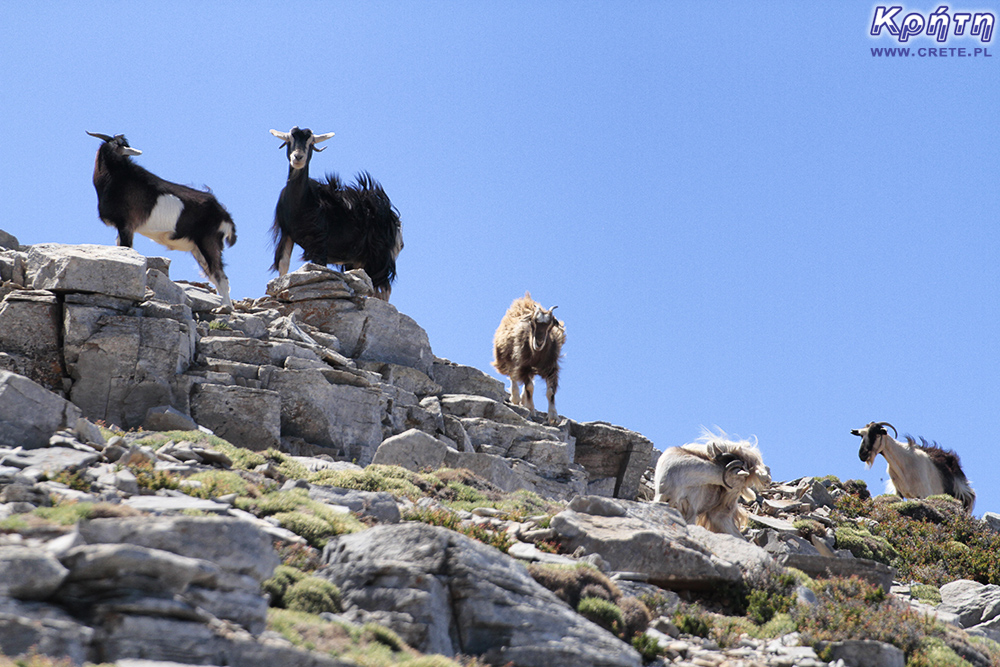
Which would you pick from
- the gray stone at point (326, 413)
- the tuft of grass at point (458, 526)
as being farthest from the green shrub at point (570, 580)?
the gray stone at point (326, 413)

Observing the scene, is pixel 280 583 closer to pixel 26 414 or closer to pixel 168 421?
pixel 26 414

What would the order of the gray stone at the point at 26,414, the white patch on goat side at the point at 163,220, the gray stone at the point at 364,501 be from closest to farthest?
the gray stone at the point at 26,414 < the gray stone at the point at 364,501 < the white patch on goat side at the point at 163,220

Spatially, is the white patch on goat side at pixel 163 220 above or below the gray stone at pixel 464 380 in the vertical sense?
above

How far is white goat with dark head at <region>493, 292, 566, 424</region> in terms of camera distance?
23859 mm

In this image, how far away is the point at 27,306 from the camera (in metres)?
14.9

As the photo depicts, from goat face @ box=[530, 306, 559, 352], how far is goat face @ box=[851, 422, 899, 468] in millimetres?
8198

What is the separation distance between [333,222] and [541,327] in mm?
5731

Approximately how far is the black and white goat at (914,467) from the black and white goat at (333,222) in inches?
496

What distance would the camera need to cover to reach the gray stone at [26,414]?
10492mm

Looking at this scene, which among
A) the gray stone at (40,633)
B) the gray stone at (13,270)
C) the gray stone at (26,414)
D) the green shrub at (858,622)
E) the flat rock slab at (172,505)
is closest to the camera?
Answer: the gray stone at (40,633)

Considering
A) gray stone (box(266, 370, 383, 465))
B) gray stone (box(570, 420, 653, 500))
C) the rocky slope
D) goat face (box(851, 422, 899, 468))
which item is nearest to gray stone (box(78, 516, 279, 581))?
the rocky slope

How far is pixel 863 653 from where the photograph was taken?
373 inches

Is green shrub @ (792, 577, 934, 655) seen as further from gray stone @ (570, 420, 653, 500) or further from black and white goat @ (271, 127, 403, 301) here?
black and white goat @ (271, 127, 403, 301)

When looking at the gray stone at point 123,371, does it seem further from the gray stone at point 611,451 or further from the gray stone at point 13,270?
the gray stone at point 611,451
